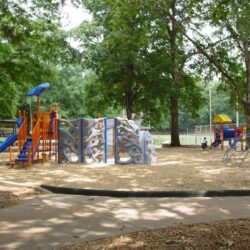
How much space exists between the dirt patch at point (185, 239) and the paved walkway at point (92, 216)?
0.45 metres

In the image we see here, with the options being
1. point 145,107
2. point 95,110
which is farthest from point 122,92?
point 95,110

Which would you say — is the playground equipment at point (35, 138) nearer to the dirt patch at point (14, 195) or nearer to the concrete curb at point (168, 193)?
the dirt patch at point (14, 195)

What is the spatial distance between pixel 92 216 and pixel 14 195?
2.70 metres

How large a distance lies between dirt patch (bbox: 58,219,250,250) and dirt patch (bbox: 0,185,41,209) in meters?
3.44

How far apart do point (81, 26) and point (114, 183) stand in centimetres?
2429

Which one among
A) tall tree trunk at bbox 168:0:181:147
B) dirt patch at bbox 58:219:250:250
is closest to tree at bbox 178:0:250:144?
tall tree trunk at bbox 168:0:181:147

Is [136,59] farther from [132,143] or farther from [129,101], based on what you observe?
[132,143]

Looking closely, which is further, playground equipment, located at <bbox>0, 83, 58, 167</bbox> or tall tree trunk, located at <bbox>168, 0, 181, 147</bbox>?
tall tree trunk, located at <bbox>168, 0, 181, 147</bbox>

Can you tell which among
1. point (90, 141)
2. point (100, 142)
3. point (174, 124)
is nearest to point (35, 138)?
point (90, 141)

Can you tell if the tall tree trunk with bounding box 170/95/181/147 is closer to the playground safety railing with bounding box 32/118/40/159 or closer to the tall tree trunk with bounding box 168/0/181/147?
the tall tree trunk with bounding box 168/0/181/147

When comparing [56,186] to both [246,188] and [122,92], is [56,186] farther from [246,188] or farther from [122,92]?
[122,92]

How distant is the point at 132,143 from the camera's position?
17719 mm

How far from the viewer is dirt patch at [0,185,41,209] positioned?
8386mm

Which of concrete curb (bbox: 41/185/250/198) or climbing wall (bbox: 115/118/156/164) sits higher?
climbing wall (bbox: 115/118/156/164)
